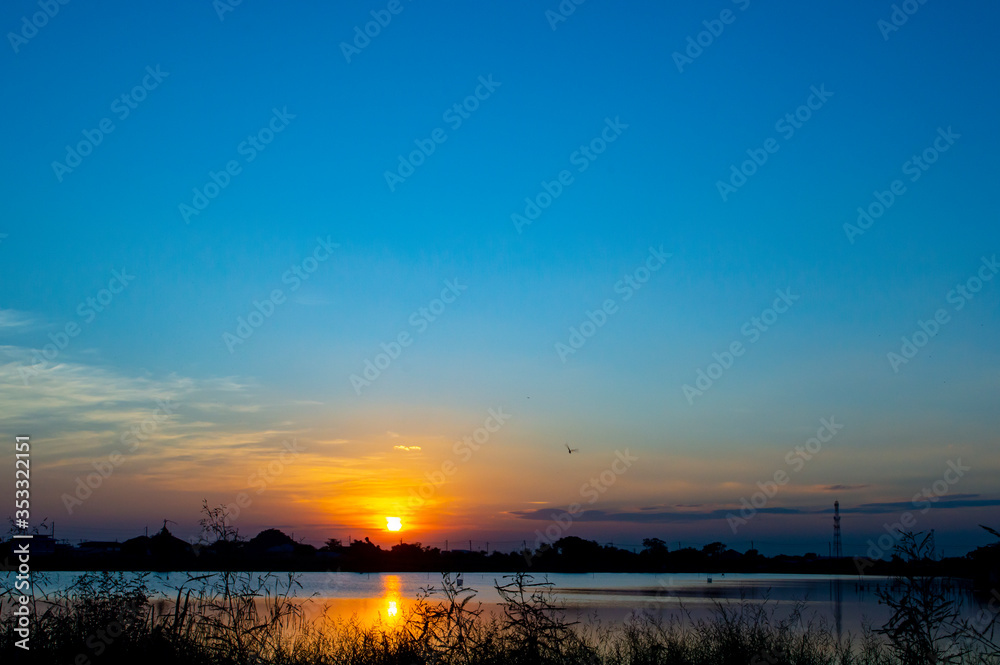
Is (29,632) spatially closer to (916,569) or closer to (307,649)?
(307,649)

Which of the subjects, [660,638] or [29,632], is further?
[660,638]

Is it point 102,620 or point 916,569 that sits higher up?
point 916,569

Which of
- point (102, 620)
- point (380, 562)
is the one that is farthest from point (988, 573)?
point (380, 562)

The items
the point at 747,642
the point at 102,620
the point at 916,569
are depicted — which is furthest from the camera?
the point at 747,642

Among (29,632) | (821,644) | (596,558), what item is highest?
(29,632)

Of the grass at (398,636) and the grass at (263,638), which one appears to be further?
the grass at (263,638)

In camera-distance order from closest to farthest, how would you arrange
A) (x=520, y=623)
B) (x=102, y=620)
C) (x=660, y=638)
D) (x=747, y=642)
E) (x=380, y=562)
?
(x=520, y=623) → (x=102, y=620) → (x=747, y=642) → (x=660, y=638) → (x=380, y=562)

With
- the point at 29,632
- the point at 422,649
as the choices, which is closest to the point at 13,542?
the point at 29,632

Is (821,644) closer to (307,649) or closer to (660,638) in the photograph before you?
(660,638)

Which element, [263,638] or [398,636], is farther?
[398,636]

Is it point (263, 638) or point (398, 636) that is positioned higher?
point (263, 638)

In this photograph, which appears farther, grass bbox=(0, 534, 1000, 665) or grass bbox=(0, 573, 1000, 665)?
grass bbox=(0, 573, 1000, 665)

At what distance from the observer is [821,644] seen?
80.8ft

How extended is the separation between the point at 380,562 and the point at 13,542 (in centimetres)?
16752
